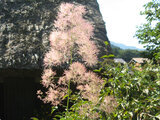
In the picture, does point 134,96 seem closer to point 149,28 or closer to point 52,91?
point 52,91

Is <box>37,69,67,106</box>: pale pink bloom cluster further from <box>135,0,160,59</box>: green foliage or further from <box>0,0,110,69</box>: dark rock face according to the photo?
<box>135,0,160,59</box>: green foliage

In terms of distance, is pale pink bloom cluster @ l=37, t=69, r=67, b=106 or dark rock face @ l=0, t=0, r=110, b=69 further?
dark rock face @ l=0, t=0, r=110, b=69

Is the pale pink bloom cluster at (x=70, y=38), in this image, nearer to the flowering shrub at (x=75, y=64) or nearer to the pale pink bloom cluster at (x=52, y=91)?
the flowering shrub at (x=75, y=64)

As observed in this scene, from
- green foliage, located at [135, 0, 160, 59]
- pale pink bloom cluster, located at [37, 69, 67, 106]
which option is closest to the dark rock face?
pale pink bloom cluster, located at [37, 69, 67, 106]

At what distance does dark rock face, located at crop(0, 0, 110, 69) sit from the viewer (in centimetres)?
199

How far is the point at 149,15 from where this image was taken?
1042cm

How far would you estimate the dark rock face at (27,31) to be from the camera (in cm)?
199

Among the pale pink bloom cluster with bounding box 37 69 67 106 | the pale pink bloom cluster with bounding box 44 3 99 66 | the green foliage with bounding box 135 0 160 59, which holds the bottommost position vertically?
the pale pink bloom cluster with bounding box 37 69 67 106

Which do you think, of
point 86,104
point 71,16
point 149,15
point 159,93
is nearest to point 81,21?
point 71,16

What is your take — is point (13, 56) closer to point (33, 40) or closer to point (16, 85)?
point (33, 40)

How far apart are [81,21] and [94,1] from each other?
233cm

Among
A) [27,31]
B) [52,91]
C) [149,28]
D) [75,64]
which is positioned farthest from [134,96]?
[149,28]

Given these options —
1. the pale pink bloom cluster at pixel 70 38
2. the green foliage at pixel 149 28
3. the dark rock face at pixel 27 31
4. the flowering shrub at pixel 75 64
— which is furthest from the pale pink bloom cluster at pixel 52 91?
the green foliage at pixel 149 28

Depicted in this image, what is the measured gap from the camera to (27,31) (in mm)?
2287
